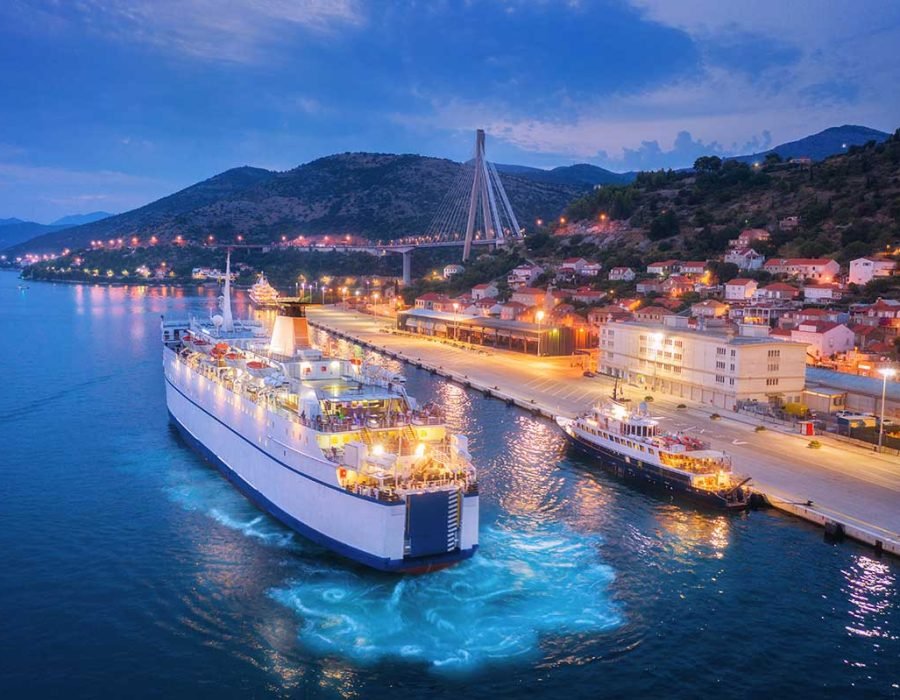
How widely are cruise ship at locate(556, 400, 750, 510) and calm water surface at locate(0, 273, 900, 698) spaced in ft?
3.32

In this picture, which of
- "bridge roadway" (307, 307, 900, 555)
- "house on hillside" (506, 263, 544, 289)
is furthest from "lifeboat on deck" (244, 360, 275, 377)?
"house on hillside" (506, 263, 544, 289)

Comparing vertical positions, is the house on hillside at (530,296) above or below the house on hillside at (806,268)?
below

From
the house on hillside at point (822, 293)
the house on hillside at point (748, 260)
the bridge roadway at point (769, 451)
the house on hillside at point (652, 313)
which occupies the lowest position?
the bridge roadway at point (769, 451)

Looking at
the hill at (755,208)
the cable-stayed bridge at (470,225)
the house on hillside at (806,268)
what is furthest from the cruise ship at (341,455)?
the cable-stayed bridge at (470,225)

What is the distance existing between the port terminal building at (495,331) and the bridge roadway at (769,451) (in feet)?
6.49

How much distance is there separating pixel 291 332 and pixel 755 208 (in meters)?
84.9

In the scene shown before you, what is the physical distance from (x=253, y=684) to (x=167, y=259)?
617 ft

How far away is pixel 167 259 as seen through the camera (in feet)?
614

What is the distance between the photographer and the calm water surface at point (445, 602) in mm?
15711

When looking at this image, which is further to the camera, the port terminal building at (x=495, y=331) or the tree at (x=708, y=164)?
the tree at (x=708, y=164)

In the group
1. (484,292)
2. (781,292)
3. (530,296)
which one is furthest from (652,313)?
(484,292)

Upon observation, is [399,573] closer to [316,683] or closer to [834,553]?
[316,683]

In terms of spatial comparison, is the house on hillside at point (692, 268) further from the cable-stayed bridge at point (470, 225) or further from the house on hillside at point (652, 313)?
the cable-stayed bridge at point (470, 225)

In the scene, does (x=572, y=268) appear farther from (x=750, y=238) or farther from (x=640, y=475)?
(x=640, y=475)
